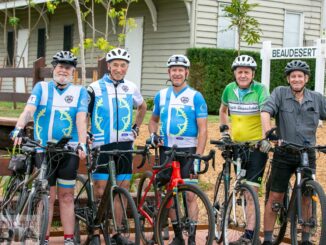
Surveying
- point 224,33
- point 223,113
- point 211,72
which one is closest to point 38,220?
point 223,113

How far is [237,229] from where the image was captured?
22.5 feet

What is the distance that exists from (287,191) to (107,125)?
1867mm

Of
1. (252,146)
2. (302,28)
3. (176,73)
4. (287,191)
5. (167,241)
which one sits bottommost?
(167,241)

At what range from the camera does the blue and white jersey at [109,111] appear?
679 cm

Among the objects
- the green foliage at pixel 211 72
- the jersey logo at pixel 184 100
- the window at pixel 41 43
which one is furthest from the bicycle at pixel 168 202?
the window at pixel 41 43

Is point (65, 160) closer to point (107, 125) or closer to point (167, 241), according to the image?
point (107, 125)

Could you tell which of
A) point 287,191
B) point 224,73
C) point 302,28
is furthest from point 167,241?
point 302,28

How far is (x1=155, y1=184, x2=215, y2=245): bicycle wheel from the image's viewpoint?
6.15 meters

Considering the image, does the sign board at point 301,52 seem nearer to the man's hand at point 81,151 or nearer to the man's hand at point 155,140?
the man's hand at point 155,140

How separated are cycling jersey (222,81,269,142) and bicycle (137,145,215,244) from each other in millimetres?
862

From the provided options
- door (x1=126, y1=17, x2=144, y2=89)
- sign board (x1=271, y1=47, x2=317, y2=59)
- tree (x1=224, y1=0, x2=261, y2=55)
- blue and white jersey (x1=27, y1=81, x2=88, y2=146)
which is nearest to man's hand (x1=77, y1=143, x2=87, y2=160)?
blue and white jersey (x1=27, y1=81, x2=88, y2=146)

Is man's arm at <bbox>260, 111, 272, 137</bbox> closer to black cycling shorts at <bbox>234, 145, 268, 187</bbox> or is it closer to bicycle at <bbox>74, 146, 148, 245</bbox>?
black cycling shorts at <bbox>234, 145, 268, 187</bbox>

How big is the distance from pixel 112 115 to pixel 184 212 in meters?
1.17

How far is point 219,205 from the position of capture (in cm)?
736
